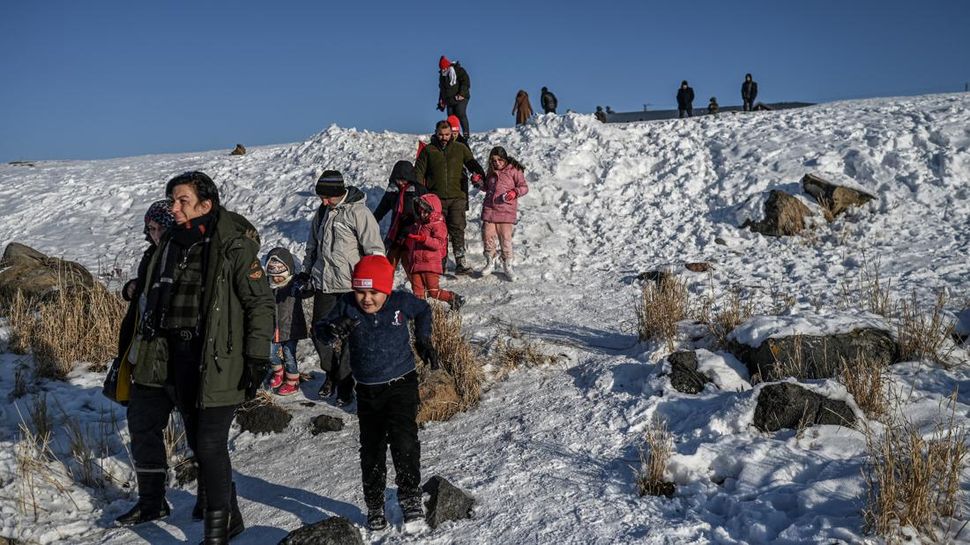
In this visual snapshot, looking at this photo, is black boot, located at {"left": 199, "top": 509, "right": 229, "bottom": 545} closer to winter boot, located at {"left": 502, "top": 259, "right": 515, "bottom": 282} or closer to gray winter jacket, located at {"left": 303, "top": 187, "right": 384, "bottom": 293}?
gray winter jacket, located at {"left": 303, "top": 187, "right": 384, "bottom": 293}

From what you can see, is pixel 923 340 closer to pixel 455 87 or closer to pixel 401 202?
pixel 401 202

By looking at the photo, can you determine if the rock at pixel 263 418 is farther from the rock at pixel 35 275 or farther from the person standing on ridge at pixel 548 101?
the person standing on ridge at pixel 548 101

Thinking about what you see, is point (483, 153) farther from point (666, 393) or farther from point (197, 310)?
→ point (197, 310)

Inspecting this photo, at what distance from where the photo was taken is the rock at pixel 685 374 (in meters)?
4.94

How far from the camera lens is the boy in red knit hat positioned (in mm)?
3465

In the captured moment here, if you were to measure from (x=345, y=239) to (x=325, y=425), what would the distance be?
1402 millimetres

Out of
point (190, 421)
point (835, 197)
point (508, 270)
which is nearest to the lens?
A: point (190, 421)

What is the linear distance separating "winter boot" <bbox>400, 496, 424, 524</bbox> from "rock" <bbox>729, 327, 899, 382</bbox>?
107 inches

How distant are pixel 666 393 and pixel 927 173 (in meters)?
7.80

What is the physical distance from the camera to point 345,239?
518cm

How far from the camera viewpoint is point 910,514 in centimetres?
300

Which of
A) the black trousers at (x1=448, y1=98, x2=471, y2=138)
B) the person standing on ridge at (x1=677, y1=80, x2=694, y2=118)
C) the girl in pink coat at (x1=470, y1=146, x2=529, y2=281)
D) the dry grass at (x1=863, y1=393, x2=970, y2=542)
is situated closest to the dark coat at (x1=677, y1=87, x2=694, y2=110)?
the person standing on ridge at (x1=677, y1=80, x2=694, y2=118)

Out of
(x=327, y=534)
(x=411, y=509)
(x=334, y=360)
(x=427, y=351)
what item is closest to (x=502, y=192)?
(x=334, y=360)

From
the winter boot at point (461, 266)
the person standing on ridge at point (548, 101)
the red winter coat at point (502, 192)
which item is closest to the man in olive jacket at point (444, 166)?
the red winter coat at point (502, 192)
